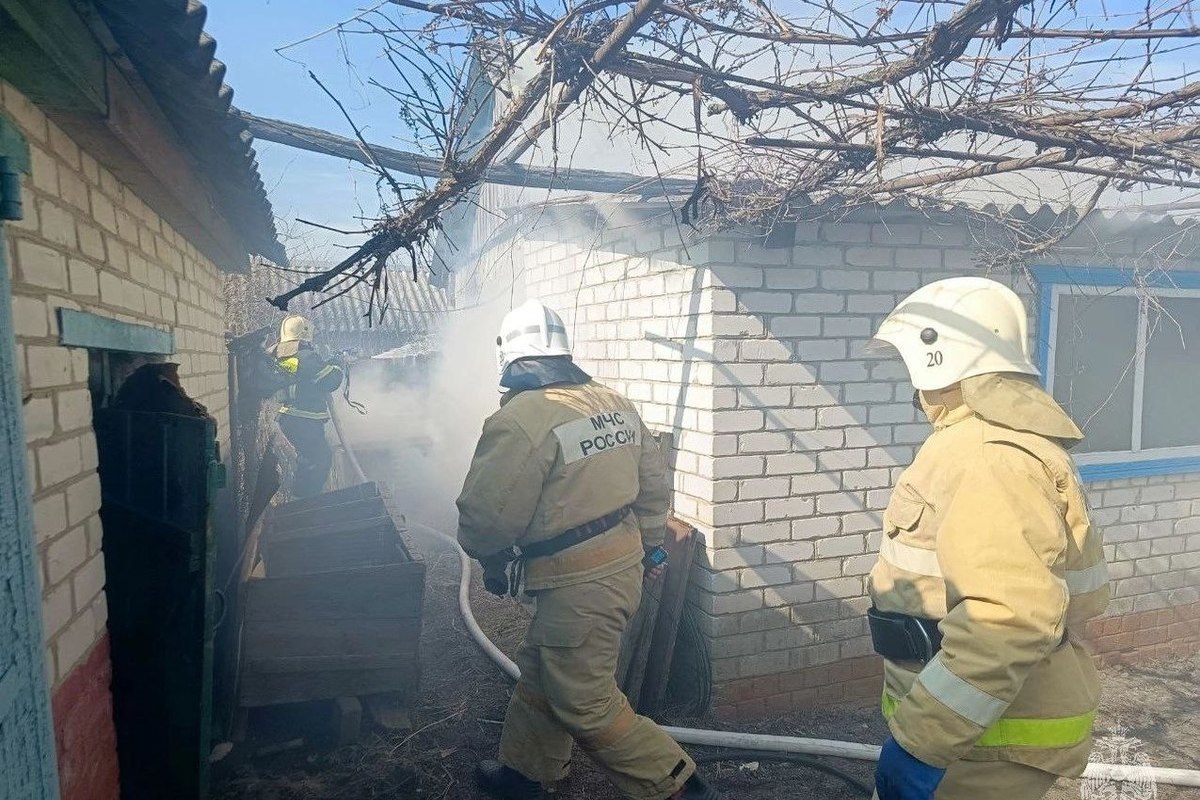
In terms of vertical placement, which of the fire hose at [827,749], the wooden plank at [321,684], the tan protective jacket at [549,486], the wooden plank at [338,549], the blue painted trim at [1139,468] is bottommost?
the fire hose at [827,749]

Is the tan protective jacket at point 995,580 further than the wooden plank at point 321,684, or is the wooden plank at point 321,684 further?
the wooden plank at point 321,684

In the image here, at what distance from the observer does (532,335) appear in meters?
3.54

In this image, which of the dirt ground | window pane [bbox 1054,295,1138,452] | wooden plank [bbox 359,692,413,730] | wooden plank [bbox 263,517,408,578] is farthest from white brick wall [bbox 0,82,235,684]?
window pane [bbox 1054,295,1138,452]

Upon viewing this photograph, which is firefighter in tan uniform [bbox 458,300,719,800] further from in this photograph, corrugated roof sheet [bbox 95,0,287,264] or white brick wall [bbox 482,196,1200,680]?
corrugated roof sheet [bbox 95,0,287,264]

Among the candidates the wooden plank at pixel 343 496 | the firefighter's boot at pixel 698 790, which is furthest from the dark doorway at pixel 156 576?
the wooden plank at pixel 343 496

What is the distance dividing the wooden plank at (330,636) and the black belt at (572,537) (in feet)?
3.75

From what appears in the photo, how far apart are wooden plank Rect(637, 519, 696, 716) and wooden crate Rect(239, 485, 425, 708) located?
4.57ft

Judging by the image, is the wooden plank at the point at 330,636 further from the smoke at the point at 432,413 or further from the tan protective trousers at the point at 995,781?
the smoke at the point at 432,413

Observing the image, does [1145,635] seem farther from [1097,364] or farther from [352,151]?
[352,151]

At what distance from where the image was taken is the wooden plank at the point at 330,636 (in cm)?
370

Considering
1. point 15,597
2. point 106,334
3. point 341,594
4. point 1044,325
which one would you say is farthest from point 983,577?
point 1044,325

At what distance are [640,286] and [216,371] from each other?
308 cm

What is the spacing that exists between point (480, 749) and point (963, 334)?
3226 mm

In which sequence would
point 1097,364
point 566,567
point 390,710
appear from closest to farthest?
1. point 566,567
2. point 390,710
3. point 1097,364
